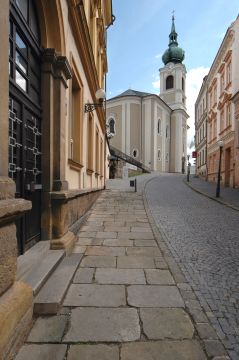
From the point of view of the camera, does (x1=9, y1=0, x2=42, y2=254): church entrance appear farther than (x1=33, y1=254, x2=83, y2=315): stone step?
Yes

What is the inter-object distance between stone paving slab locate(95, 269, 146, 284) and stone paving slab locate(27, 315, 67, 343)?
43.5 inches

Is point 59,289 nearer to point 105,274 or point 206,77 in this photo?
point 105,274

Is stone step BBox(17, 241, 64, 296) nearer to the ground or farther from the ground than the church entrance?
nearer to the ground

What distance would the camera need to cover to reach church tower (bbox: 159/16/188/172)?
54.8 metres

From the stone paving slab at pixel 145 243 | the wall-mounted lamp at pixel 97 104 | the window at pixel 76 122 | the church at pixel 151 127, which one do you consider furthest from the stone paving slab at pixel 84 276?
the church at pixel 151 127

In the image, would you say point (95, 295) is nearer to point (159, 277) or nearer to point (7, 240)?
point (159, 277)

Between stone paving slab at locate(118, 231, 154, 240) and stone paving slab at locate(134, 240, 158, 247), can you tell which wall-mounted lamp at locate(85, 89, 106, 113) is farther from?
stone paving slab at locate(134, 240, 158, 247)

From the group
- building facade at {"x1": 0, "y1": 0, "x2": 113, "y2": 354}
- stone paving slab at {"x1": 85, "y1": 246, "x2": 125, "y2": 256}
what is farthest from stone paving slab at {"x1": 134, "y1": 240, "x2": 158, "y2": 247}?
building facade at {"x1": 0, "y1": 0, "x2": 113, "y2": 354}

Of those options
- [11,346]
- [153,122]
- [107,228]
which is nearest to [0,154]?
[11,346]

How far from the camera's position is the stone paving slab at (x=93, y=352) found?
8.16 feet

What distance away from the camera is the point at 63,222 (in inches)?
207

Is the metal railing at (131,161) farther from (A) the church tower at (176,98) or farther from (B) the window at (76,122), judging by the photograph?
(B) the window at (76,122)

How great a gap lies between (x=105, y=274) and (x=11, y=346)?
2076 mm

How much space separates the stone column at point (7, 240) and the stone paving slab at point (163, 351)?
0.90m
